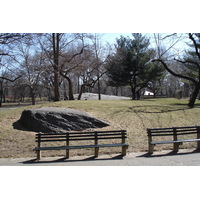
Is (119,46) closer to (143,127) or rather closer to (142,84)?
(142,84)

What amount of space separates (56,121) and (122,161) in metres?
4.83

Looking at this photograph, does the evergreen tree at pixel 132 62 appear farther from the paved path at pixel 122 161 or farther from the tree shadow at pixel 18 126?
the paved path at pixel 122 161

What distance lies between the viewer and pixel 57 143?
7.85 meters

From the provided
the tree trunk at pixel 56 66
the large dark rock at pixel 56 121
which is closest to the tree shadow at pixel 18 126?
the large dark rock at pixel 56 121

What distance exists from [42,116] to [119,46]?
24383 millimetres

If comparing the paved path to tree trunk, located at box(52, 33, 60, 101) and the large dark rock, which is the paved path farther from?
tree trunk, located at box(52, 33, 60, 101)

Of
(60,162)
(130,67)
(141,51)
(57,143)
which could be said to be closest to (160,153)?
(60,162)

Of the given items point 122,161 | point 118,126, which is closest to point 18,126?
point 118,126

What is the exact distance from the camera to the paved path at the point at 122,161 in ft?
18.3

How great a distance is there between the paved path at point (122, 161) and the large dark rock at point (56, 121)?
3.18 metres

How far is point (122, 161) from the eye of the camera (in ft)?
19.2

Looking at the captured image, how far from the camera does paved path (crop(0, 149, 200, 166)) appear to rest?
18.3ft

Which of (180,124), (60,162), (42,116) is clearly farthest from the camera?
(180,124)

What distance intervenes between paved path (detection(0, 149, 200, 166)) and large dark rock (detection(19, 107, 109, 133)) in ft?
10.4
